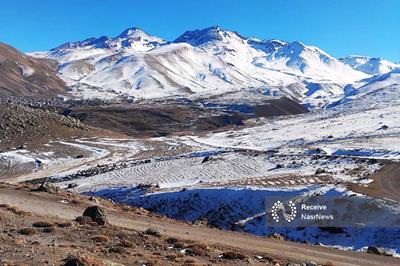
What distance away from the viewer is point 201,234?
28.3m

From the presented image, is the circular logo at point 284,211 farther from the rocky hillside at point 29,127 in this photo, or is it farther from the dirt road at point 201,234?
the rocky hillside at point 29,127

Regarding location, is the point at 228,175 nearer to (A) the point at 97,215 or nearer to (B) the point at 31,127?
(A) the point at 97,215

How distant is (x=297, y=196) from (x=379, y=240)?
11274 millimetres

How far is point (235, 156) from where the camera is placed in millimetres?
80375

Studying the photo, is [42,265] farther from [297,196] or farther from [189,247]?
[297,196]

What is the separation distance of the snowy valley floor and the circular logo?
4.06 ft

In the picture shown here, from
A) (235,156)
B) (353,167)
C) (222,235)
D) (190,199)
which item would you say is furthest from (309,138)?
(222,235)

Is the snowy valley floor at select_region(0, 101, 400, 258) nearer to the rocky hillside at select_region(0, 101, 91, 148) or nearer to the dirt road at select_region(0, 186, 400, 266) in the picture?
the rocky hillside at select_region(0, 101, 91, 148)

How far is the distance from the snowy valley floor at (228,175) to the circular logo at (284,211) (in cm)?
124

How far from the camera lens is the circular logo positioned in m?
40.7
